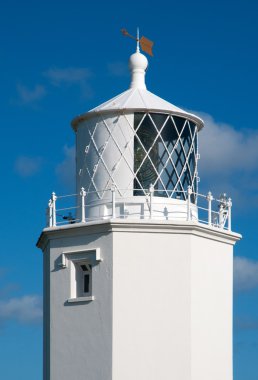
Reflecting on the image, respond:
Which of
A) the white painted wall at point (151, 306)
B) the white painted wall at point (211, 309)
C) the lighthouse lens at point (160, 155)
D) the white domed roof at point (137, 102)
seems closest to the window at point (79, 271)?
the white painted wall at point (151, 306)

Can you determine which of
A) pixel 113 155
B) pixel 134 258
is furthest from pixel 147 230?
pixel 113 155

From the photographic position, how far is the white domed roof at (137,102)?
21.1 meters

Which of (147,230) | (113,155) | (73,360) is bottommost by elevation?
(73,360)

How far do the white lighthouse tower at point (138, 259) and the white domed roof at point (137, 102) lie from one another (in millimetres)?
37

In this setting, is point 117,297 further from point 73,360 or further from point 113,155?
point 113,155

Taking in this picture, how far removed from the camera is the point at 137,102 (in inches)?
840

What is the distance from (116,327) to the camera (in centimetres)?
1997

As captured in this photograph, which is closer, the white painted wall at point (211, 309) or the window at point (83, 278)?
the white painted wall at point (211, 309)

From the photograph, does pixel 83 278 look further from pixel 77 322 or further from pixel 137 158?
pixel 137 158

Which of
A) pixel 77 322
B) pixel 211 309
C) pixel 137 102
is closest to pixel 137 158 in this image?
pixel 137 102

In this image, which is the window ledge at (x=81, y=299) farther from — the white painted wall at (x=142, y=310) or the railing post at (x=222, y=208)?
the railing post at (x=222, y=208)

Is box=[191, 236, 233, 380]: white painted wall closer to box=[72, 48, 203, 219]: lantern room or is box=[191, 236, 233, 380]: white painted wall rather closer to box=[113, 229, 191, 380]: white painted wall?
box=[113, 229, 191, 380]: white painted wall

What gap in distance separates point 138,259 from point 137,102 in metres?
3.38

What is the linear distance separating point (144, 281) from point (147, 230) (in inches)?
39.5
